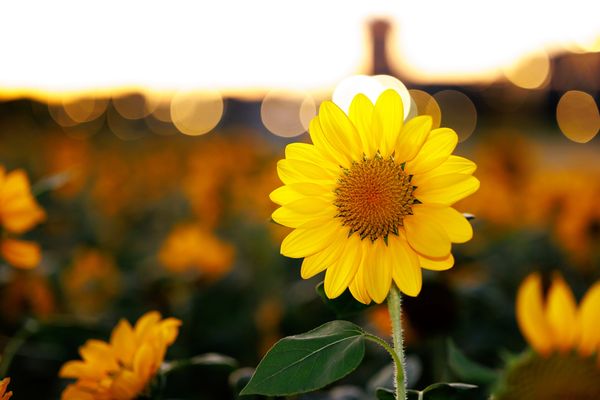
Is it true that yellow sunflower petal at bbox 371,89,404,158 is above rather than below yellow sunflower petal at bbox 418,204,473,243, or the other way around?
above

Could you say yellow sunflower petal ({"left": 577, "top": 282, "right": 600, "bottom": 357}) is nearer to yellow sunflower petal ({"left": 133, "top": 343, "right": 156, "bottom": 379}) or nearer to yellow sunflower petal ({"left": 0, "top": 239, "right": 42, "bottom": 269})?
yellow sunflower petal ({"left": 133, "top": 343, "right": 156, "bottom": 379})

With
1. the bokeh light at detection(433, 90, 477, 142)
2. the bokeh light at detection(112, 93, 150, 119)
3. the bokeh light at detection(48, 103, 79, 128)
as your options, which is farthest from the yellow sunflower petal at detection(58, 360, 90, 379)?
the bokeh light at detection(433, 90, 477, 142)

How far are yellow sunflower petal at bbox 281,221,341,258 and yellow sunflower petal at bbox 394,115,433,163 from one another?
0.13 meters

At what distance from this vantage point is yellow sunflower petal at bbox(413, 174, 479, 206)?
0.94 m

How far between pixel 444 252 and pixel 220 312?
1.97m

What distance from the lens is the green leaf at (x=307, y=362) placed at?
89 cm

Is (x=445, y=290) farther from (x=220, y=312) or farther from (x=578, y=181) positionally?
(x=578, y=181)

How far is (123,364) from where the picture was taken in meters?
1.17

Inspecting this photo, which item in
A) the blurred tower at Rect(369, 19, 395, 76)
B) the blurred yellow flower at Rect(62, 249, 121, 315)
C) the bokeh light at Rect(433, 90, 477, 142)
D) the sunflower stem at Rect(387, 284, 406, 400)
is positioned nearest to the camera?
the sunflower stem at Rect(387, 284, 406, 400)

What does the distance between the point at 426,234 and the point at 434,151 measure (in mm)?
108

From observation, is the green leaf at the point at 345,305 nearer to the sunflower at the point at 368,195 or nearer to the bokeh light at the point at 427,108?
the sunflower at the point at 368,195

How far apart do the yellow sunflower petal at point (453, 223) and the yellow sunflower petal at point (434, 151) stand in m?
0.05

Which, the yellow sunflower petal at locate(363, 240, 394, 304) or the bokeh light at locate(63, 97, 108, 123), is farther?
the bokeh light at locate(63, 97, 108, 123)

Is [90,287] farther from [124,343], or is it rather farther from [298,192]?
[298,192]
